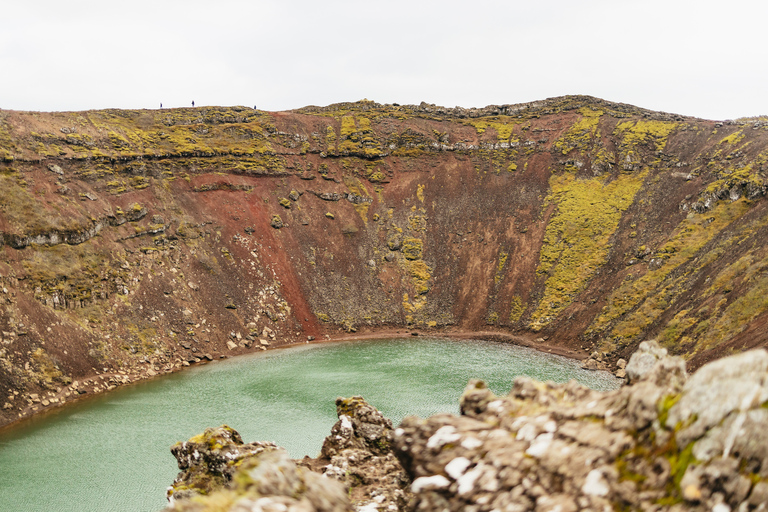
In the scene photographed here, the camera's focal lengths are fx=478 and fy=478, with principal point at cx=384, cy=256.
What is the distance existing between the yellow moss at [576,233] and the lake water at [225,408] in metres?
12.7

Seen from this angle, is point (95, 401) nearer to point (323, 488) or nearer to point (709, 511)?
point (323, 488)

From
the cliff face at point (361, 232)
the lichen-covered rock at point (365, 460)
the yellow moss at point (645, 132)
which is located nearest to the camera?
the lichen-covered rock at point (365, 460)

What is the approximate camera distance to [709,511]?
6.12 metres

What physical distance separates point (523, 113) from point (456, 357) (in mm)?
71127

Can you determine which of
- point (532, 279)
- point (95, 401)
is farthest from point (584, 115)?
point (95, 401)

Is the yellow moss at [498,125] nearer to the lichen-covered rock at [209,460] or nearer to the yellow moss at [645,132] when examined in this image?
the yellow moss at [645,132]

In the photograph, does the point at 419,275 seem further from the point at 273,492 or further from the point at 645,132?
the point at 273,492

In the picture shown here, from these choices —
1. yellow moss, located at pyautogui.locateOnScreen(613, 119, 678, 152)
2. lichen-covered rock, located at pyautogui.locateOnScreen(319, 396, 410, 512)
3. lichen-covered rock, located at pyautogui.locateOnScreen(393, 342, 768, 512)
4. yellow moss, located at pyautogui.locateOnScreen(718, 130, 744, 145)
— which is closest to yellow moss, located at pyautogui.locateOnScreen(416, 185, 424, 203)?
yellow moss, located at pyautogui.locateOnScreen(613, 119, 678, 152)

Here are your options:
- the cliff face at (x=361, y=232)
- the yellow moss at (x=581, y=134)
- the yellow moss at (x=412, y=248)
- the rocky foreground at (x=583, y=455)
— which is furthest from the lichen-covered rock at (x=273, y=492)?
the yellow moss at (x=581, y=134)

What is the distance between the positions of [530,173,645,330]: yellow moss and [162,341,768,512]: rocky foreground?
6248 cm

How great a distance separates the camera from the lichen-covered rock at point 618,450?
6371mm

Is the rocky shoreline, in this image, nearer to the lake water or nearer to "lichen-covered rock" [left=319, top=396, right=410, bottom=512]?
the lake water

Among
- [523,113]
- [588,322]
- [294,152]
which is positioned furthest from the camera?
[523,113]

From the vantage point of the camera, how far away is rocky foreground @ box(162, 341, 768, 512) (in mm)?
6434
